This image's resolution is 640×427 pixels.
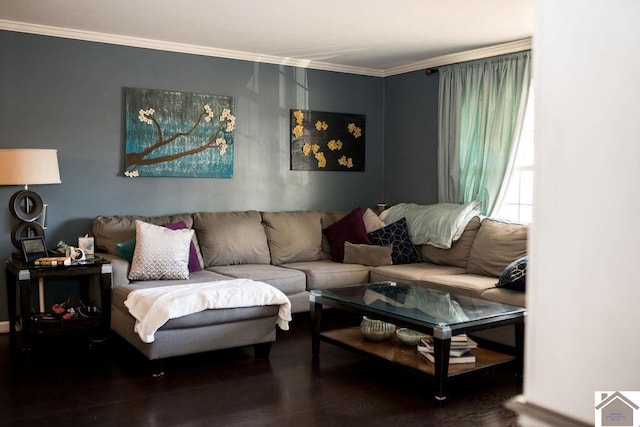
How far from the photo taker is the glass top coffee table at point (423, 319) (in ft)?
10.7

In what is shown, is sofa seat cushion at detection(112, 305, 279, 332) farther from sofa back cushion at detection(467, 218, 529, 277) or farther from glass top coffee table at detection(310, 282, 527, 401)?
sofa back cushion at detection(467, 218, 529, 277)

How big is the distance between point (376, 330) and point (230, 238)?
183cm

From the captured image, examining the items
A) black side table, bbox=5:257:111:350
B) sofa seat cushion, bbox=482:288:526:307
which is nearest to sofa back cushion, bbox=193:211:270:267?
black side table, bbox=5:257:111:350

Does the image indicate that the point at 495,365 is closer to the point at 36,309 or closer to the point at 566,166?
the point at 566,166

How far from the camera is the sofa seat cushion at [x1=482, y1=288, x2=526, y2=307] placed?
158 inches

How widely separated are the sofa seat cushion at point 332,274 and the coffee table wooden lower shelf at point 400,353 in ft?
2.95

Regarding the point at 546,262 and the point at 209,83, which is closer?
the point at 546,262

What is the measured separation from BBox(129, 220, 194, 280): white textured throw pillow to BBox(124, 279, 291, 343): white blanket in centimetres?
45

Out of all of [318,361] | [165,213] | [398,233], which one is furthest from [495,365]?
[165,213]

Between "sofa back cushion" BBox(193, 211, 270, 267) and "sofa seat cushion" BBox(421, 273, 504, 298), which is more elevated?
"sofa back cushion" BBox(193, 211, 270, 267)

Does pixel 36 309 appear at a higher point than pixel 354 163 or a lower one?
lower

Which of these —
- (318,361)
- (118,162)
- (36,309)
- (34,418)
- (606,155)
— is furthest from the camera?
(118,162)

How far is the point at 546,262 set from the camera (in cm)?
103

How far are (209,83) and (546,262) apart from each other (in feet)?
15.9
